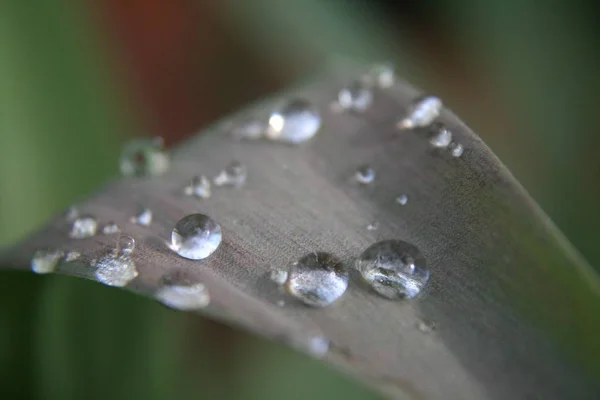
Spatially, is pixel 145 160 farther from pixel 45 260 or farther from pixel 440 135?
pixel 440 135

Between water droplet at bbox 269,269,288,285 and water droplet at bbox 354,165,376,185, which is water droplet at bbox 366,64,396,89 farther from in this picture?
water droplet at bbox 269,269,288,285

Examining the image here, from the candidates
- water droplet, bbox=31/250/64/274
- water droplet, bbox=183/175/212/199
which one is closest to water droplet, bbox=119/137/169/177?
water droplet, bbox=183/175/212/199

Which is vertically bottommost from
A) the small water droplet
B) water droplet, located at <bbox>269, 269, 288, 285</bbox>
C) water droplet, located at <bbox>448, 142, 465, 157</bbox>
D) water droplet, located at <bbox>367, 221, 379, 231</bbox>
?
the small water droplet

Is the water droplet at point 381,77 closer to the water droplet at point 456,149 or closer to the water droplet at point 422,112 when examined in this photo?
the water droplet at point 422,112

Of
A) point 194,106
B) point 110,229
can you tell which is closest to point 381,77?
point 110,229

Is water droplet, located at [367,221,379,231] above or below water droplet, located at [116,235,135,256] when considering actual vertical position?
above

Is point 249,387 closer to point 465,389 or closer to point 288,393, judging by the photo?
point 288,393
